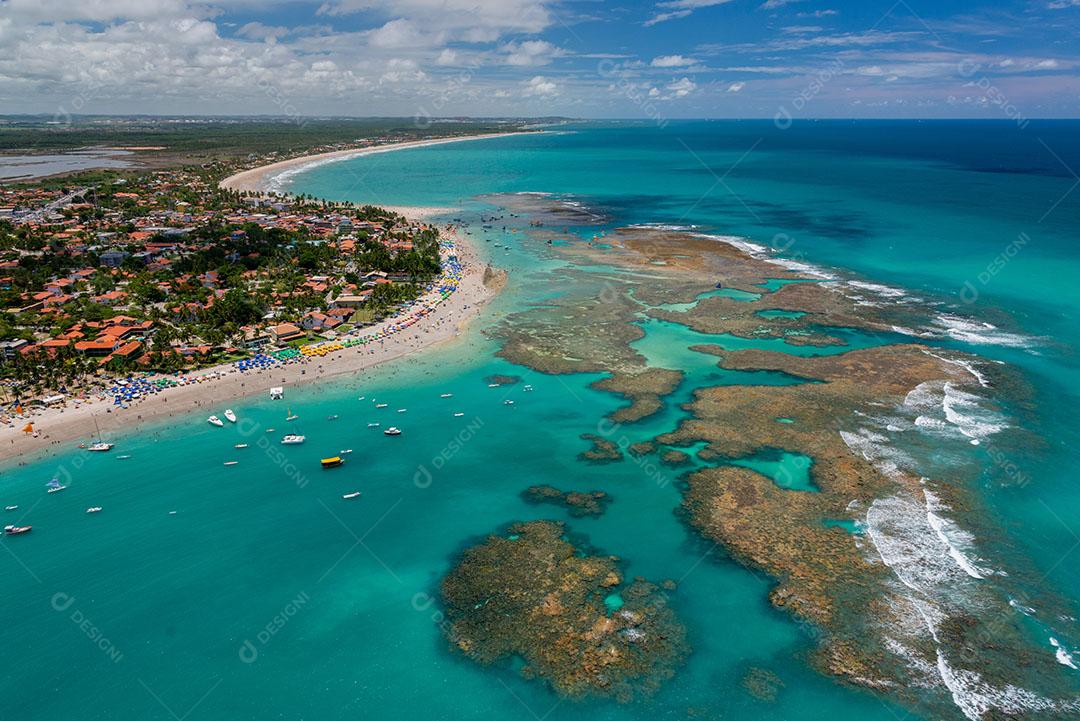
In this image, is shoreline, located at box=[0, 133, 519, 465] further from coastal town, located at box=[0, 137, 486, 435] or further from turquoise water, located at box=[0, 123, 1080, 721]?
turquoise water, located at box=[0, 123, 1080, 721]

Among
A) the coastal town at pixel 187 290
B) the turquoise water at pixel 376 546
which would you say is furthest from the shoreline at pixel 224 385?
the turquoise water at pixel 376 546

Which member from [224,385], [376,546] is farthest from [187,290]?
[376,546]

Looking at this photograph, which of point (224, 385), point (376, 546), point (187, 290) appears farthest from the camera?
point (187, 290)

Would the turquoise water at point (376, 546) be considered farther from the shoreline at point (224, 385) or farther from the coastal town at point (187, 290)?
the coastal town at point (187, 290)

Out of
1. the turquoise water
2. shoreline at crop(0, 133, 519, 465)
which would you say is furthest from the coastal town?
the turquoise water

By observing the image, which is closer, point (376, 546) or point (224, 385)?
point (376, 546)

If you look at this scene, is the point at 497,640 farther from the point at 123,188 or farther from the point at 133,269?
the point at 123,188

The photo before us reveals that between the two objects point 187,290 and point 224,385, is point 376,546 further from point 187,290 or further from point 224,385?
point 187,290
